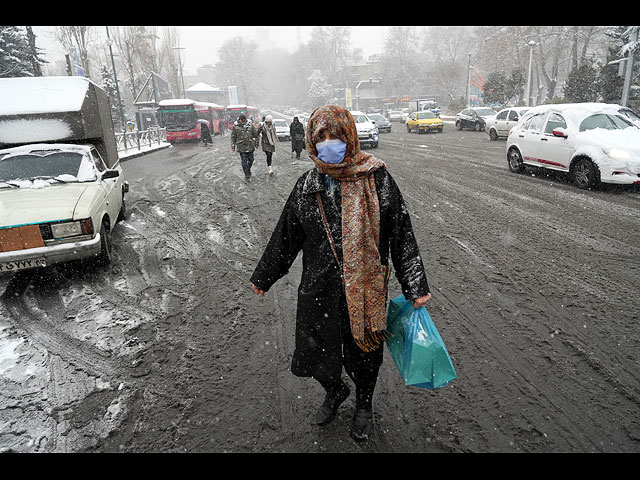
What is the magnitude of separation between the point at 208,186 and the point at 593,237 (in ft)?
29.8

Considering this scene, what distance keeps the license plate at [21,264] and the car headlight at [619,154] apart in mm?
9858

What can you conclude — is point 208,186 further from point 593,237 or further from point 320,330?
point 320,330

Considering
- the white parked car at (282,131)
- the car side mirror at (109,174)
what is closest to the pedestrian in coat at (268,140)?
the car side mirror at (109,174)

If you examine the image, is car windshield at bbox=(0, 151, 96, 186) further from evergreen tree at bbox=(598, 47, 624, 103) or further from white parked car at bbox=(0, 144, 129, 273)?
evergreen tree at bbox=(598, 47, 624, 103)

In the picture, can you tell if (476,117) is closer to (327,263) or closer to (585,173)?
(585,173)

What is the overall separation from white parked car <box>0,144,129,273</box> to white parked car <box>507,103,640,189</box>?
9.20m

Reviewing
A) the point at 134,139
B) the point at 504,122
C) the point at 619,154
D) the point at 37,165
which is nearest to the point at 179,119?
the point at 134,139

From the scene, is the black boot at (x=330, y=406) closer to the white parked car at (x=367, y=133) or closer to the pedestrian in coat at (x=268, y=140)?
the pedestrian in coat at (x=268, y=140)

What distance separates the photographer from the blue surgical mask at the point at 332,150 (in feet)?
6.92

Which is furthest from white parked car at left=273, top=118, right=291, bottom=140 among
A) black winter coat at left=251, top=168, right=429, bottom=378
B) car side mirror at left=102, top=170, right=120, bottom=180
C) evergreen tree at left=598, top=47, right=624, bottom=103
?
black winter coat at left=251, top=168, right=429, bottom=378

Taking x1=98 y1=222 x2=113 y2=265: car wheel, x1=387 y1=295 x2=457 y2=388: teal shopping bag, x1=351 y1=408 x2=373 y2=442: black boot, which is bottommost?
x1=351 y1=408 x2=373 y2=442: black boot

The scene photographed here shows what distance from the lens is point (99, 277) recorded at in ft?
17.3

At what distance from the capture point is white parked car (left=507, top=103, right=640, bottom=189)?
317 inches
